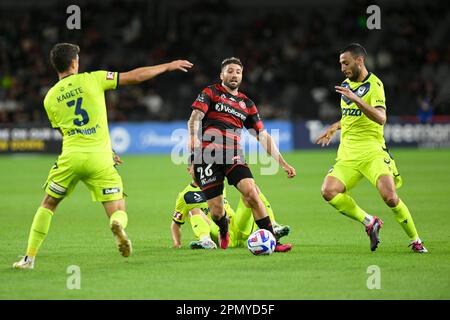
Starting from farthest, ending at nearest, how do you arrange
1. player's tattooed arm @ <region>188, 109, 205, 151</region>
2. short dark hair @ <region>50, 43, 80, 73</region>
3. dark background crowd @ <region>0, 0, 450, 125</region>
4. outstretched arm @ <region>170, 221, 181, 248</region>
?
dark background crowd @ <region>0, 0, 450, 125</region> < outstretched arm @ <region>170, 221, 181, 248</region> < player's tattooed arm @ <region>188, 109, 205, 151</region> < short dark hair @ <region>50, 43, 80, 73</region>

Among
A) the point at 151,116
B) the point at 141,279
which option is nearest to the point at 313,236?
the point at 141,279

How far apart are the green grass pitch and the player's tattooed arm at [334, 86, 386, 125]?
159 centimetres

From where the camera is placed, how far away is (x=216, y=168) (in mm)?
9922

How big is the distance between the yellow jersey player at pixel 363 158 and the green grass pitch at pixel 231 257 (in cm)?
42

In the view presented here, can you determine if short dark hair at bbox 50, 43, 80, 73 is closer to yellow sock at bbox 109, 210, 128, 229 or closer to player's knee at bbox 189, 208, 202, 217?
yellow sock at bbox 109, 210, 128, 229

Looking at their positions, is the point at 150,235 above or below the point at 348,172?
below

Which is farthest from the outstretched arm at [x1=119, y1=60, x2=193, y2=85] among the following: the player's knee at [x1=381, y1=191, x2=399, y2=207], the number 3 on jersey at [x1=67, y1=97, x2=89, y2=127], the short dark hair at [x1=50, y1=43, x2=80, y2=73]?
the player's knee at [x1=381, y1=191, x2=399, y2=207]

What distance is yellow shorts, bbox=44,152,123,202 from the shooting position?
863 cm

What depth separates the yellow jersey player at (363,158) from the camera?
32.3ft

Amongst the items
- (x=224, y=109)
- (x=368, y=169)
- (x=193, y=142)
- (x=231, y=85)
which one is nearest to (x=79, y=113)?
(x=193, y=142)

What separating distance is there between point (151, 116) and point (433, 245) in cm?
2207

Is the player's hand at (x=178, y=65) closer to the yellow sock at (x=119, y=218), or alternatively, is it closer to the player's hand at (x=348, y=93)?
the yellow sock at (x=119, y=218)

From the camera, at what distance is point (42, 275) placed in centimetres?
848

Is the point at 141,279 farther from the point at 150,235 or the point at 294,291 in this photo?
the point at 150,235
